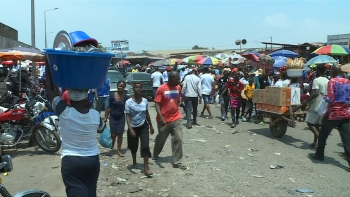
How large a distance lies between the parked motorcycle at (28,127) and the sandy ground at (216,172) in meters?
0.28

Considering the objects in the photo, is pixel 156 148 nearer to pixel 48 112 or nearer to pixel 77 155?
pixel 48 112

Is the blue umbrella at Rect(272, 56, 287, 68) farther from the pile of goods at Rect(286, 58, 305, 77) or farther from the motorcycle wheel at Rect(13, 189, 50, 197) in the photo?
the motorcycle wheel at Rect(13, 189, 50, 197)

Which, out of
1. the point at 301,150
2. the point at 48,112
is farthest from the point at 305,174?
the point at 48,112

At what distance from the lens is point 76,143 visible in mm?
3023

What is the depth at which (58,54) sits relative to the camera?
110 inches

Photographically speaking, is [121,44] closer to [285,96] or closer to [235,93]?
[235,93]

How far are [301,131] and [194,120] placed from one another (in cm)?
323

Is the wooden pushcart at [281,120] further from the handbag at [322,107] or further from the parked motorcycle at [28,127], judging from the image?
the parked motorcycle at [28,127]

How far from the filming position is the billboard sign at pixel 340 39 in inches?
792

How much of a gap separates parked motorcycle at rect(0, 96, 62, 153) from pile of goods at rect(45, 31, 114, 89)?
467cm

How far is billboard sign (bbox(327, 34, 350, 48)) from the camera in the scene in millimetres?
20109

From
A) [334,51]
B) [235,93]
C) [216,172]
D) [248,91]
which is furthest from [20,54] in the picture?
[334,51]

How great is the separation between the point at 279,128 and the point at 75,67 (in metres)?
7.18

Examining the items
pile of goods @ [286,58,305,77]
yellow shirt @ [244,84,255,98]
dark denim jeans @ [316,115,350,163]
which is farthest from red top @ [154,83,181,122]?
yellow shirt @ [244,84,255,98]
